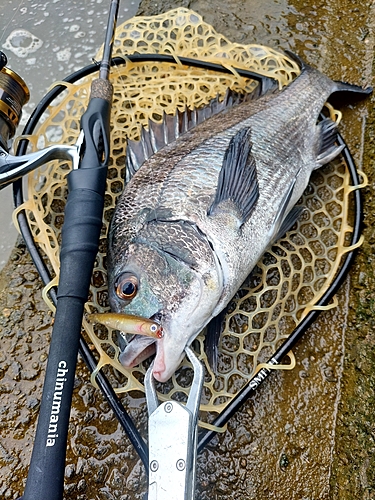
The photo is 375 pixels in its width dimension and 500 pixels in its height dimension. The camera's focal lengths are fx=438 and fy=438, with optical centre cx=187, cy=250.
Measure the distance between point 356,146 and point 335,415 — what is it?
1733 mm

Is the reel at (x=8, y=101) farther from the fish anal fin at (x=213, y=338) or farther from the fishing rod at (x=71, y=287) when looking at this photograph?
the fish anal fin at (x=213, y=338)

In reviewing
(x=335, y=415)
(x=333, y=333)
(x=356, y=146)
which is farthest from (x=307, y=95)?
(x=335, y=415)

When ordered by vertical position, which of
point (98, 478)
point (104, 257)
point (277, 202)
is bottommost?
point (98, 478)

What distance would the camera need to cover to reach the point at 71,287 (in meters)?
1.67

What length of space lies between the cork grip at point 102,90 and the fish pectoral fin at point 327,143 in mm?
1262

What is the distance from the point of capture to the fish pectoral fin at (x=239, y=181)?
212 centimetres

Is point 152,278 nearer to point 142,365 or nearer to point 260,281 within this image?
point 142,365

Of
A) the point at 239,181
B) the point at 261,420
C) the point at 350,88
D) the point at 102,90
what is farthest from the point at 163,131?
the point at 261,420

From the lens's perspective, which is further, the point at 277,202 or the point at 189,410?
the point at 277,202

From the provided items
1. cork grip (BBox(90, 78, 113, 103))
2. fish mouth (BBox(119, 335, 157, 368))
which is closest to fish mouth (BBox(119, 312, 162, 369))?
fish mouth (BBox(119, 335, 157, 368))

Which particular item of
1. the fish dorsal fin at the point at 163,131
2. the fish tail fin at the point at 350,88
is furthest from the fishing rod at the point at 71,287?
the fish tail fin at the point at 350,88

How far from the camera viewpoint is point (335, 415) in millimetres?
2219

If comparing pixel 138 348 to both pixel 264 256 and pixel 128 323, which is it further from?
pixel 264 256

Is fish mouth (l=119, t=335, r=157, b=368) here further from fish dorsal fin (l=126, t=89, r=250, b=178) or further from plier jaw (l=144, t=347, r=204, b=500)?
fish dorsal fin (l=126, t=89, r=250, b=178)
